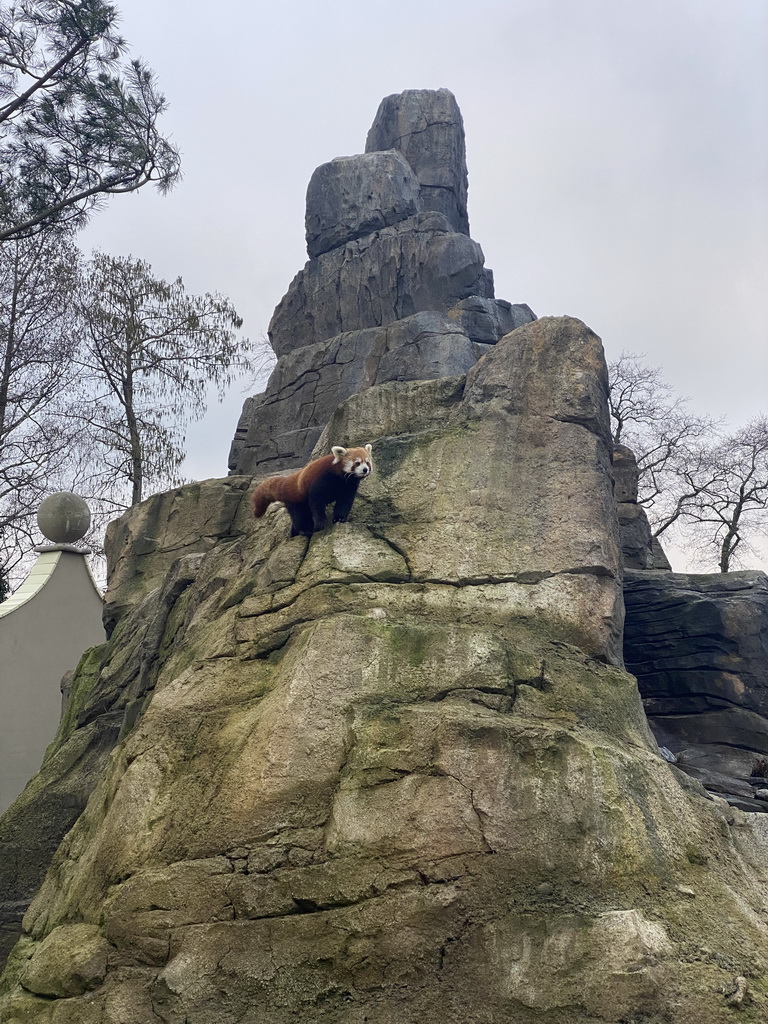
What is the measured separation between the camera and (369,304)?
2005 cm

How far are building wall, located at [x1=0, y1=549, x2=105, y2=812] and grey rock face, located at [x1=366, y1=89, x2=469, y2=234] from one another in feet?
39.5

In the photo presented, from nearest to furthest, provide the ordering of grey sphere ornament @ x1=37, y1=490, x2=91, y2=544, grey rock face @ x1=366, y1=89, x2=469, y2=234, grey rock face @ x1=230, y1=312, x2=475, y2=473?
grey sphere ornament @ x1=37, y1=490, x2=91, y2=544 → grey rock face @ x1=230, y1=312, x2=475, y2=473 → grey rock face @ x1=366, y1=89, x2=469, y2=234

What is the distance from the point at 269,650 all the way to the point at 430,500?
6.84 ft

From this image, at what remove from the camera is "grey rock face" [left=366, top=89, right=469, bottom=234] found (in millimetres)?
22761

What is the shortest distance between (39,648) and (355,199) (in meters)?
11.7

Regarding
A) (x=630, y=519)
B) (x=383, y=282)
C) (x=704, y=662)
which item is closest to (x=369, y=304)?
(x=383, y=282)

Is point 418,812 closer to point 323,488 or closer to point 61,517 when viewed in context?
point 323,488

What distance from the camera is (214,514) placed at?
14047mm

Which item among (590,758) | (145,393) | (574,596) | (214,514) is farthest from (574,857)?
(145,393)

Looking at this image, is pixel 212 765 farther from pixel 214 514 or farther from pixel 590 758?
pixel 214 514

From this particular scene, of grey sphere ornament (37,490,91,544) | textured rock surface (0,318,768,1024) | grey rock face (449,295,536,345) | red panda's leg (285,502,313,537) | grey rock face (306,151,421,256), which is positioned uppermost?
grey rock face (306,151,421,256)

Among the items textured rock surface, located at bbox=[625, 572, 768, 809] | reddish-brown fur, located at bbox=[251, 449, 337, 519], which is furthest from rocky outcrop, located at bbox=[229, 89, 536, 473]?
reddish-brown fur, located at bbox=[251, 449, 337, 519]

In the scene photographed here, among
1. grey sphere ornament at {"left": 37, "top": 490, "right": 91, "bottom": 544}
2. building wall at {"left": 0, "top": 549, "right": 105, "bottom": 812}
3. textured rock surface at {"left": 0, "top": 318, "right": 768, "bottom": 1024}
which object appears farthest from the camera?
grey sphere ornament at {"left": 37, "top": 490, "right": 91, "bottom": 544}

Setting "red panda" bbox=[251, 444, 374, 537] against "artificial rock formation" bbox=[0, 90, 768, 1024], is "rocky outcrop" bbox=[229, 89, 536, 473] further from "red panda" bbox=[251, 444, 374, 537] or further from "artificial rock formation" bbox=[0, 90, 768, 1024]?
"red panda" bbox=[251, 444, 374, 537]
